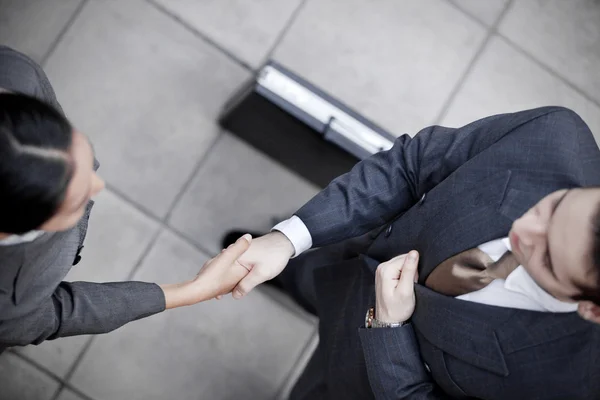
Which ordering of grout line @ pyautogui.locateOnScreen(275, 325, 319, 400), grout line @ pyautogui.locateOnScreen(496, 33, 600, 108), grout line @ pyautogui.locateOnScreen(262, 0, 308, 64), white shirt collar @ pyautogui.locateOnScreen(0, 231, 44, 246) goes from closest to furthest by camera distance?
white shirt collar @ pyautogui.locateOnScreen(0, 231, 44, 246), grout line @ pyautogui.locateOnScreen(275, 325, 319, 400), grout line @ pyautogui.locateOnScreen(262, 0, 308, 64), grout line @ pyautogui.locateOnScreen(496, 33, 600, 108)

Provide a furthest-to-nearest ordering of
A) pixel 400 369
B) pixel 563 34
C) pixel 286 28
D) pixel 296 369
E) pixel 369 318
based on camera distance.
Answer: pixel 563 34 < pixel 286 28 < pixel 296 369 < pixel 369 318 < pixel 400 369

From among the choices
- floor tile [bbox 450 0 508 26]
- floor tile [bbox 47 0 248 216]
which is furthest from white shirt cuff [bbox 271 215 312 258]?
floor tile [bbox 450 0 508 26]

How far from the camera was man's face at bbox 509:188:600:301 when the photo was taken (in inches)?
30.9

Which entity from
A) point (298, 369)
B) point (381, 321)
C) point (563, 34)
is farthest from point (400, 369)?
point (563, 34)

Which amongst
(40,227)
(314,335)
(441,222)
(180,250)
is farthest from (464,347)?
(180,250)

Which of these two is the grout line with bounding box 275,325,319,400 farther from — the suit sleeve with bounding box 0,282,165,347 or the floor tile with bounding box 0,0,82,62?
the floor tile with bounding box 0,0,82,62

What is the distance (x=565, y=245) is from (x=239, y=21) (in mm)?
1643

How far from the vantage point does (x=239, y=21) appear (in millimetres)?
2145

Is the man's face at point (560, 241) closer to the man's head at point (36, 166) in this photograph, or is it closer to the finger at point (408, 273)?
the finger at point (408, 273)

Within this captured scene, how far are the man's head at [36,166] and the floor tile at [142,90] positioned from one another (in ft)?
3.95

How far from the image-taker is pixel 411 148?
1.20m

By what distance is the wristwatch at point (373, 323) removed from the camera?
43.6 inches

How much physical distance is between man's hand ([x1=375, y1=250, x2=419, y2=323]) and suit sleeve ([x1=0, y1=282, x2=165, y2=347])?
47 centimetres

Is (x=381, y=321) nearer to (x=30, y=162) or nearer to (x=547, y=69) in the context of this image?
(x=30, y=162)
